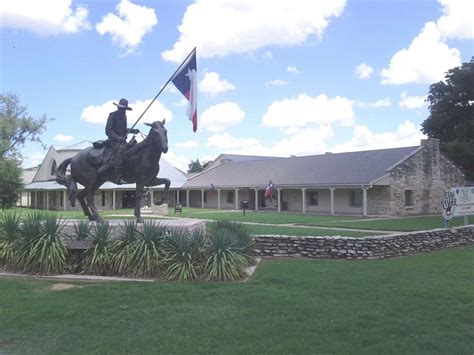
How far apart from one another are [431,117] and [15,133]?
43.3m

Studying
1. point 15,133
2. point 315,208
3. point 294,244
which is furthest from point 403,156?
point 15,133

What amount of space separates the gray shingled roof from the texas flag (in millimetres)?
23926

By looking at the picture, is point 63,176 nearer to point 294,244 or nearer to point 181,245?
point 181,245

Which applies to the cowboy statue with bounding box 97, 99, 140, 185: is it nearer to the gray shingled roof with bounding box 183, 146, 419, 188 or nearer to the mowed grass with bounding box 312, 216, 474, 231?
the mowed grass with bounding box 312, 216, 474, 231

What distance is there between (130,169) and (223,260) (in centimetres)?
376

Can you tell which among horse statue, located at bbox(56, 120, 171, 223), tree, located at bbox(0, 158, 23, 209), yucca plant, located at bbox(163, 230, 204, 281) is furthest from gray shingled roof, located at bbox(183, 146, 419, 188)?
yucca plant, located at bbox(163, 230, 204, 281)

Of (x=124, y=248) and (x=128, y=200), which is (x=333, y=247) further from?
(x=128, y=200)

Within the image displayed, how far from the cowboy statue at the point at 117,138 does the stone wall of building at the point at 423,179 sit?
26.9m

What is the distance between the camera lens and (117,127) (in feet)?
41.0

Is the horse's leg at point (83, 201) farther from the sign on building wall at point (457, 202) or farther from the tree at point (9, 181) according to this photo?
the tree at point (9, 181)

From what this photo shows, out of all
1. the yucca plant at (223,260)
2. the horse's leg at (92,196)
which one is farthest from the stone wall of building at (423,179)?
the yucca plant at (223,260)

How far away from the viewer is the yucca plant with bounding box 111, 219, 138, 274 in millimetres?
10555

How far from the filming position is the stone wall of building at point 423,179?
36.3m

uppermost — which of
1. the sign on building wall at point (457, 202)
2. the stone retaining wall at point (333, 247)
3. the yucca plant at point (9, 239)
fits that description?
the sign on building wall at point (457, 202)
